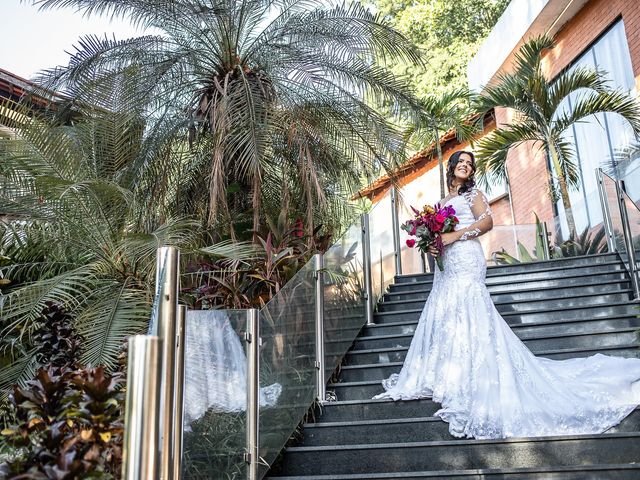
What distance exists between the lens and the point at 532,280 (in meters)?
8.27

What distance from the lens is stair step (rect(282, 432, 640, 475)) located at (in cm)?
448

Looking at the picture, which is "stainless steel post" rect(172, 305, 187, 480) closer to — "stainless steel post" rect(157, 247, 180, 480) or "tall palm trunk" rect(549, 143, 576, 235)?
"stainless steel post" rect(157, 247, 180, 480)

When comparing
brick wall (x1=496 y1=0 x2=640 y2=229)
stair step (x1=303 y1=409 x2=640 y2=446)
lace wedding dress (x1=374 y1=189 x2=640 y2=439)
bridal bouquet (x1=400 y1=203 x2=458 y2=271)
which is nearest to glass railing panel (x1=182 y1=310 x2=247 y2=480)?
stair step (x1=303 y1=409 x2=640 y2=446)

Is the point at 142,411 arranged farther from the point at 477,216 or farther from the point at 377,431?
the point at 477,216

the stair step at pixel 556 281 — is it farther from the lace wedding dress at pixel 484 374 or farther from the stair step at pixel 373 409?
the stair step at pixel 373 409

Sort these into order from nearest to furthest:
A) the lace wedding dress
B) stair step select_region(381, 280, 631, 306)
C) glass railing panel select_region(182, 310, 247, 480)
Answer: glass railing panel select_region(182, 310, 247, 480)
the lace wedding dress
stair step select_region(381, 280, 631, 306)

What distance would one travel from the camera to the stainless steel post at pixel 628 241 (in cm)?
709

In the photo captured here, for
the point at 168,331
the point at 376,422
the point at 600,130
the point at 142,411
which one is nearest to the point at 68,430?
the point at 168,331

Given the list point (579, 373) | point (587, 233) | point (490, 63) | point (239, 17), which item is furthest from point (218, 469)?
point (490, 63)

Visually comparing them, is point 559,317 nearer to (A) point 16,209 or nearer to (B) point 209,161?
(B) point 209,161

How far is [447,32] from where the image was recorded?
26312mm

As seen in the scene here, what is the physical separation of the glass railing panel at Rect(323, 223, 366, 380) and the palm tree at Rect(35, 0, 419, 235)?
1.30 m

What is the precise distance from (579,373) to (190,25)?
660 centimetres

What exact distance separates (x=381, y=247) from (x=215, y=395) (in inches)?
193
